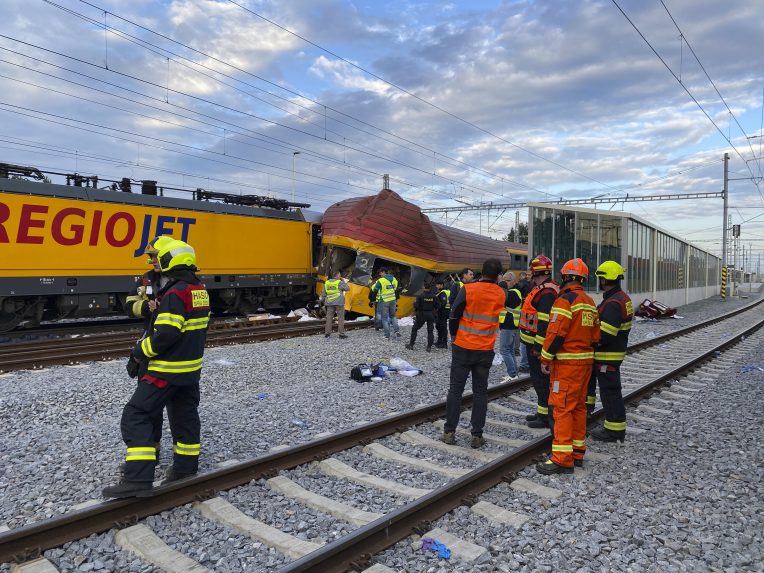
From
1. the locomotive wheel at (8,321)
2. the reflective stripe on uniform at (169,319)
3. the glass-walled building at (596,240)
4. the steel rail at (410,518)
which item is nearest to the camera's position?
the steel rail at (410,518)

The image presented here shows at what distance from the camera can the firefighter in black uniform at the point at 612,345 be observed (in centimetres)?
520

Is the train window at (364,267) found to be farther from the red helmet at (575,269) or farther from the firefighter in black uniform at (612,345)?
the red helmet at (575,269)

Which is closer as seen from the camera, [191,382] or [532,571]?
[532,571]

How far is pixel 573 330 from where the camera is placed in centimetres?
458

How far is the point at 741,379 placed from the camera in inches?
343

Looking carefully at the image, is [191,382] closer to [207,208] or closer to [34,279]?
[34,279]

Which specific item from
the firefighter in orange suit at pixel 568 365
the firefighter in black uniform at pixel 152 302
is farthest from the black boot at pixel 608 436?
the firefighter in black uniform at pixel 152 302

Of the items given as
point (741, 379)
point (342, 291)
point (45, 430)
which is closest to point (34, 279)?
point (342, 291)

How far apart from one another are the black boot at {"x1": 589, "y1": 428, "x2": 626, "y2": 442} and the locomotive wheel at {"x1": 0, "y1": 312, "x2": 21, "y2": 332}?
1173cm

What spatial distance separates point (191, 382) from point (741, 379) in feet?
28.1

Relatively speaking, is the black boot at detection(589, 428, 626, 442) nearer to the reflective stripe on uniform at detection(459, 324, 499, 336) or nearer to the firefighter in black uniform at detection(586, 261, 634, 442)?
the firefighter in black uniform at detection(586, 261, 634, 442)

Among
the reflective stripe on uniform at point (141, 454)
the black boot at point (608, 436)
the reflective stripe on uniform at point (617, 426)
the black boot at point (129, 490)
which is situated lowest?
the black boot at point (608, 436)

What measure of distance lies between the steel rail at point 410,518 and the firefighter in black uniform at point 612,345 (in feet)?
2.56

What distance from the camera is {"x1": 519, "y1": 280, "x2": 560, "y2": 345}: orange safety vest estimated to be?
19.3 feet
